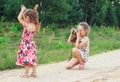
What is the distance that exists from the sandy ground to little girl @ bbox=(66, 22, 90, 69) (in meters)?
0.19

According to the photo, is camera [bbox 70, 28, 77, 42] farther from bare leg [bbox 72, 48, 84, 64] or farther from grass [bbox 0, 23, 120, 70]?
grass [bbox 0, 23, 120, 70]

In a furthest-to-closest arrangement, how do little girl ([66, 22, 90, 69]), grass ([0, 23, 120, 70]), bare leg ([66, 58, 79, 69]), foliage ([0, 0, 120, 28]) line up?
1. foliage ([0, 0, 120, 28])
2. grass ([0, 23, 120, 70])
3. bare leg ([66, 58, 79, 69])
4. little girl ([66, 22, 90, 69])

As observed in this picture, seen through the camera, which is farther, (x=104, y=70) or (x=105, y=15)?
(x=105, y=15)

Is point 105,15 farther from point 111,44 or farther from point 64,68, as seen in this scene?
point 64,68

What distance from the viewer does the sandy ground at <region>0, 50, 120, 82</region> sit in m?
10.3

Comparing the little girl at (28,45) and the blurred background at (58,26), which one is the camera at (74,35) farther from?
the little girl at (28,45)

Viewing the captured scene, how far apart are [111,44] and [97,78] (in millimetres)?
9578

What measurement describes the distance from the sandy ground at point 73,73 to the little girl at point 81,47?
0.19m

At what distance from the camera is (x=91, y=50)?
17.7 metres

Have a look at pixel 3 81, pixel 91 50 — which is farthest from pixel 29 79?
pixel 91 50

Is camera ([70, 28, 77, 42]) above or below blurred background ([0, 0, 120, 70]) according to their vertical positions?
above

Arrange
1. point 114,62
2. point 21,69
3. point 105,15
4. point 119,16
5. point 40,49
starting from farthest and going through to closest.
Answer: point 119,16
point 105,15
point 40,49
point 114,62
point 21,69

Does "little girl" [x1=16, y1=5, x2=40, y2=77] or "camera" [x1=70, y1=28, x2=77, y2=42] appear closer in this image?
"little girl" [x1=16, y1=5, x2=40, y2=77]

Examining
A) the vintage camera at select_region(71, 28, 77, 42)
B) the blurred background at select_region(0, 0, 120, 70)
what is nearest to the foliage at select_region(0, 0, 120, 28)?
the blurred background at select_region(0, 0, 120, 70)
